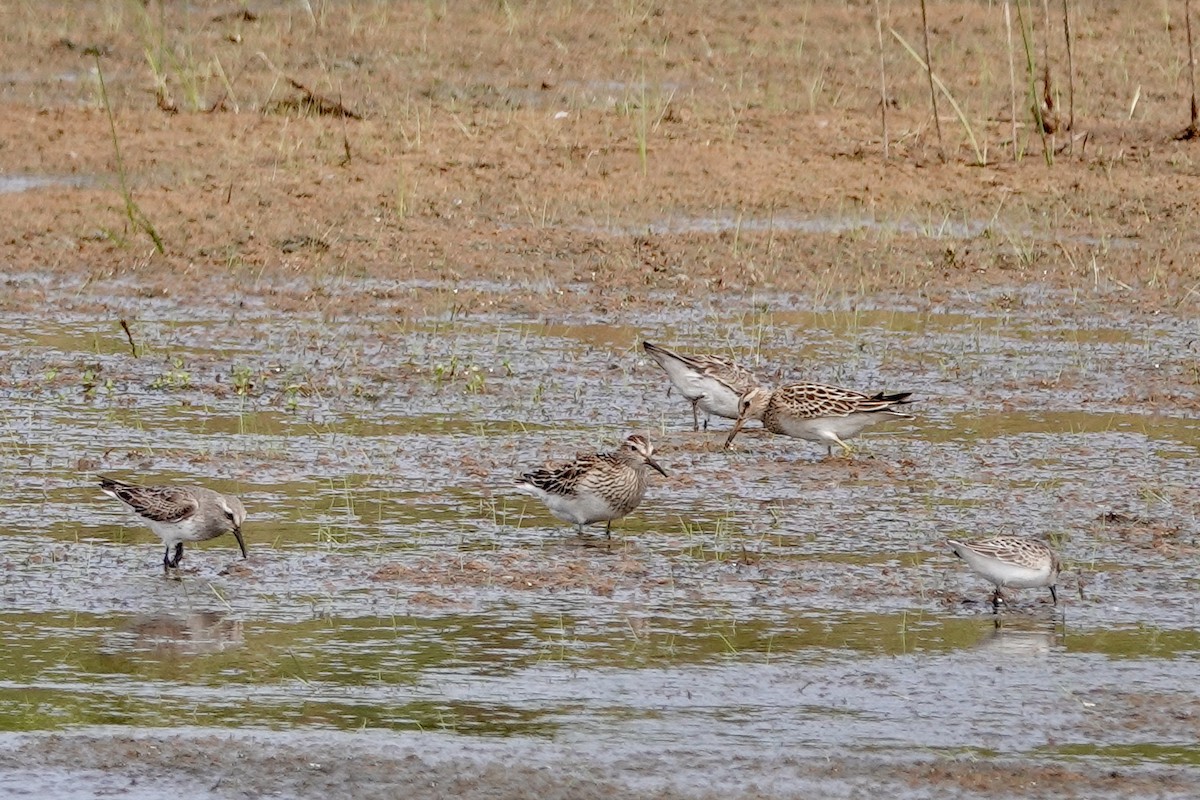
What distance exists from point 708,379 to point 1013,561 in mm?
4004

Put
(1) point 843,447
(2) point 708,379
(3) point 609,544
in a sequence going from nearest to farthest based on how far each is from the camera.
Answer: (3) point 609,544, (1) point 843,447, (2) point 708,379

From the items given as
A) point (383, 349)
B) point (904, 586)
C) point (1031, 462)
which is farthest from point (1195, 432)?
point (383, 349)

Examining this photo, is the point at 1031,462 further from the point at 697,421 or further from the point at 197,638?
the point at 197,638

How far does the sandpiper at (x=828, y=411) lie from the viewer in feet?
38.9

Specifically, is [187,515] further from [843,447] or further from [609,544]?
[843,447]

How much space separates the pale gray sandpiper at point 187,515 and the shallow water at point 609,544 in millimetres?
189

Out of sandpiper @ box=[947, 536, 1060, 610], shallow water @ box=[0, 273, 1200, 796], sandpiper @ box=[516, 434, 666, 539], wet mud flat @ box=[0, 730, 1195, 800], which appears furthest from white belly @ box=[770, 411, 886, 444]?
wet mud flat @ box=[0, 730, 1195, 800]

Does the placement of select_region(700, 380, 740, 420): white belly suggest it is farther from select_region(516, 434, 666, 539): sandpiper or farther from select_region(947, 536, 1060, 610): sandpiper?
select_region(947, 536, 1060, 610): sandpiper

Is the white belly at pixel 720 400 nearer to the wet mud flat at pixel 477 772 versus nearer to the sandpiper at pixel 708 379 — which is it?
the sandpiper at pixel 708 379

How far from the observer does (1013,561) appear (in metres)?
8.86

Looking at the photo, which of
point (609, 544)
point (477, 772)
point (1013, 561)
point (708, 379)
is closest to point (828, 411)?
point (708, 379)

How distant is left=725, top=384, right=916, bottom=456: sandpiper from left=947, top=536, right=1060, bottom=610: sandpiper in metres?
2.83

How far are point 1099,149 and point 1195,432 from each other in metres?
7.60

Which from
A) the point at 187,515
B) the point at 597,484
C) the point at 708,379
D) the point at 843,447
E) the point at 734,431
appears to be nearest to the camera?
the point at 187,515
